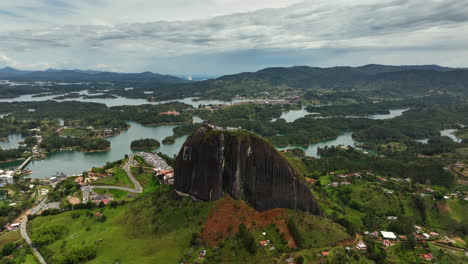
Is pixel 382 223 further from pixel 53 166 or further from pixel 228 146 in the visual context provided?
pixel 53 166

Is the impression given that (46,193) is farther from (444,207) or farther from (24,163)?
(444,207)

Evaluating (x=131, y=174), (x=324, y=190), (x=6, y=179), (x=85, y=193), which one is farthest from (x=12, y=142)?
(x=324, y=190)

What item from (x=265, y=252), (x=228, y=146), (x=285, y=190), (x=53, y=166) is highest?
(x=228, y=146)

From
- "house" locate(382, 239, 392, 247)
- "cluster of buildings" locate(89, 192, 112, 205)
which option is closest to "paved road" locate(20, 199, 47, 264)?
"cluster of buildings" locate(89, 192, 112, 205)

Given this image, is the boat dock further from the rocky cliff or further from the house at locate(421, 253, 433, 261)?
the house at locate(421, 253, 433, 261)

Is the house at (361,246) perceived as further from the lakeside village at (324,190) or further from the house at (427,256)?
the house at (427,256)

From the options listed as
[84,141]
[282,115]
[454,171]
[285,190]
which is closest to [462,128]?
[454,171]
